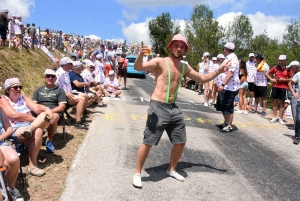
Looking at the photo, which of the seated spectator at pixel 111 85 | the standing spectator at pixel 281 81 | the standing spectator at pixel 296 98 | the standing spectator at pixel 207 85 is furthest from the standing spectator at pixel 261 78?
the seated spectator at pixel 111 85

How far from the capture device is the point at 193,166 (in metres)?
4.98

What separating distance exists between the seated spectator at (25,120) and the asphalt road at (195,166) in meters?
0.60

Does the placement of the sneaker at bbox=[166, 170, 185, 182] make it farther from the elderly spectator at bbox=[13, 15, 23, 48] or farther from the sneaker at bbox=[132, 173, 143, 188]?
the elderly spectator at bbox=[13, 15, 23, 48]

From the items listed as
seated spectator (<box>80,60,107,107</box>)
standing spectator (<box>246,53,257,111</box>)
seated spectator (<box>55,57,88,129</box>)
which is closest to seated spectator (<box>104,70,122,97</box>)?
seated spectator (<box>80,60,107,107</box>)

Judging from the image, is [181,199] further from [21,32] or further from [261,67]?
[21,32]

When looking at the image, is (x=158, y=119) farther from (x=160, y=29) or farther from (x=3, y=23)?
(x=160, y=29)

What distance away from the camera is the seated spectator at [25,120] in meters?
4.19

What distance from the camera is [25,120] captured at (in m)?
4.54

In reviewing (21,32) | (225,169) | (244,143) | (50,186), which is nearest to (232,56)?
(244,143)

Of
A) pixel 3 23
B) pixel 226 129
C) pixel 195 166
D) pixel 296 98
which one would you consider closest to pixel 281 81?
pixel 296 98

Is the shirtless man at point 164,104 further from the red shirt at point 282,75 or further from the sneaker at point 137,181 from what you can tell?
the red shirt at point 282,75

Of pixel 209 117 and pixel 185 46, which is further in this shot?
pixel 209 117

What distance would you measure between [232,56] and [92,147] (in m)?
3.64

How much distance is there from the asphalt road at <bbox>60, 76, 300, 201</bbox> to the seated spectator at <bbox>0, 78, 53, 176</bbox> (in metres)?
0.60
